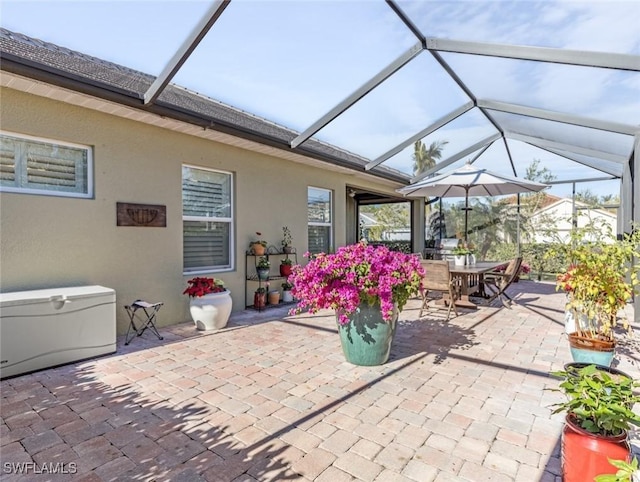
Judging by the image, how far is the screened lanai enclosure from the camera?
3918 millimetres

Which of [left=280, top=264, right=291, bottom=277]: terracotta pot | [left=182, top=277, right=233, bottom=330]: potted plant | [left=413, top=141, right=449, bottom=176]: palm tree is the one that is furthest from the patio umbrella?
[left=413, top=141, right=449, bottom=176]: palm tree

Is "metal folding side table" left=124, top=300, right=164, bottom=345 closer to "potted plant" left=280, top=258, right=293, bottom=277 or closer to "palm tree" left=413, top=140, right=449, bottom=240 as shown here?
"potted plant" left=280, top=258, right=293, bottom=277

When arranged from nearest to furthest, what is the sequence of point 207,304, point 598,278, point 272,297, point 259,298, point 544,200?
1. point 598,278
2. point 207,304
3. point 259,298
4. point 272,297
5. point 544,200

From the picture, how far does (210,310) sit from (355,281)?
2.56 meters

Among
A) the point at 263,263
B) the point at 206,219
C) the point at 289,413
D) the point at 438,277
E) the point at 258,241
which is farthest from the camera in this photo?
the point at 258,241

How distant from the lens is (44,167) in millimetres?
4449

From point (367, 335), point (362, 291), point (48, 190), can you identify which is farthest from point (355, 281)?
point (48, 190)

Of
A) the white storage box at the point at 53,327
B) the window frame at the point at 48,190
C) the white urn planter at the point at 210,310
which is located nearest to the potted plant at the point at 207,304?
the white urn planter at the point at 210,310

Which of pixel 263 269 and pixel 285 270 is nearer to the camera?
pixel 263 269

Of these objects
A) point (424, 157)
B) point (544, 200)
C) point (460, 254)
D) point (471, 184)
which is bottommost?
point (460, 254)

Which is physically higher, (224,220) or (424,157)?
(424,157)

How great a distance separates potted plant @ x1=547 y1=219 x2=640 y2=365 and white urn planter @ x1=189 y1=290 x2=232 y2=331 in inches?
171

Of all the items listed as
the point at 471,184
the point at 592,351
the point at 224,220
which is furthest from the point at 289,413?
the point at 471,184

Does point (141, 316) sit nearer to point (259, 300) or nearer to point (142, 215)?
point (142, 215)
